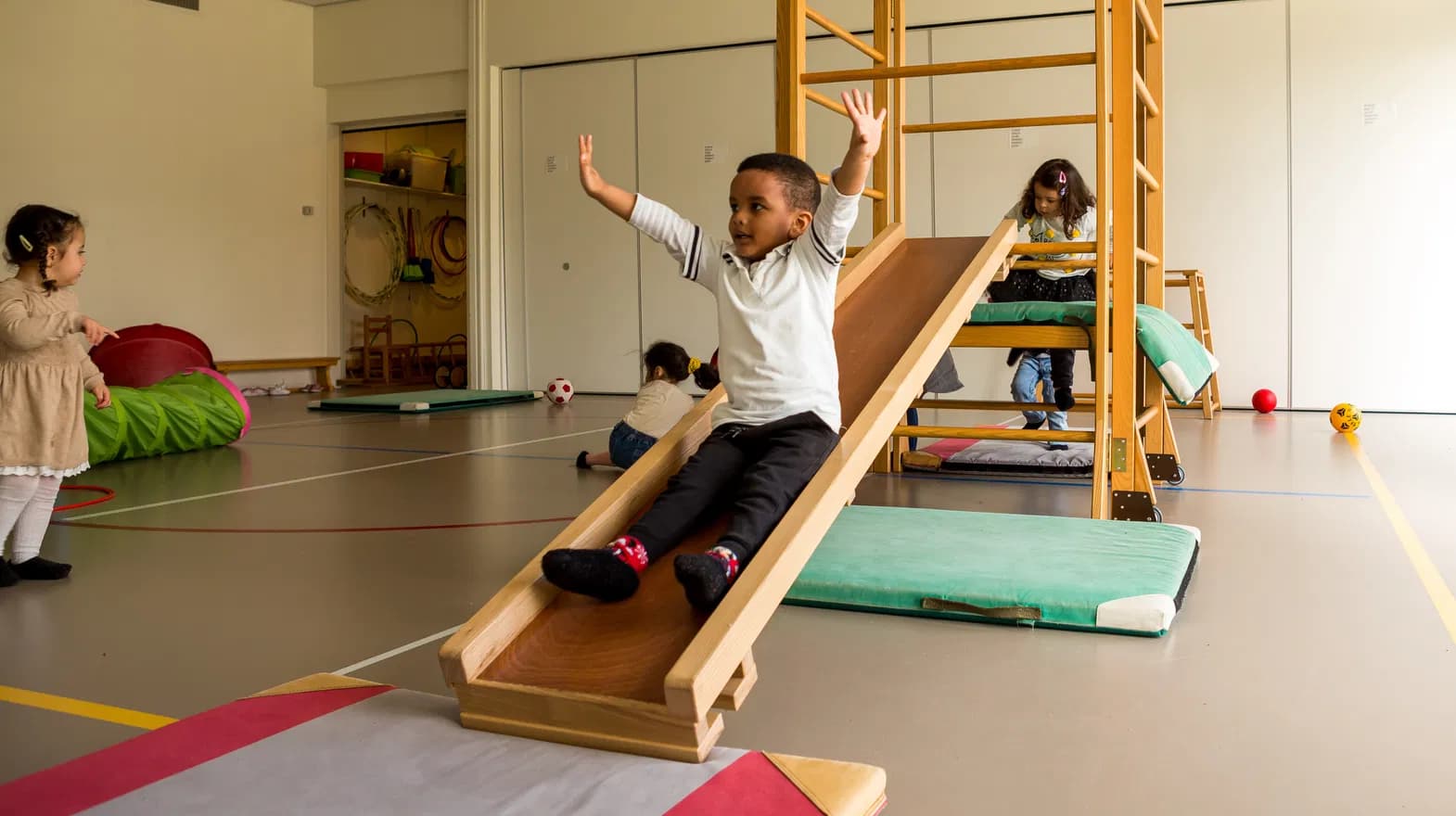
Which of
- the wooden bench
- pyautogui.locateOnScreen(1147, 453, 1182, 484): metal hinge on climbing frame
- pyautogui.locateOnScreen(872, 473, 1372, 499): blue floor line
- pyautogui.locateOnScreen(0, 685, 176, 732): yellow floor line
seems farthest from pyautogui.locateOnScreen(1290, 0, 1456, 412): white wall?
the wooden bench

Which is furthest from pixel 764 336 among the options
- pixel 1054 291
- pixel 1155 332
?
pixel 1054 291

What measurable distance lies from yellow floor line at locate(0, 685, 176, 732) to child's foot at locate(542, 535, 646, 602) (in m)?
0.61

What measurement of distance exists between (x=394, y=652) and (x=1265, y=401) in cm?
620

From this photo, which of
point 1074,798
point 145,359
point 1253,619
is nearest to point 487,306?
point 145,359

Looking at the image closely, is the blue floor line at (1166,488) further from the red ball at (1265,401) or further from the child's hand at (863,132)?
the red ball at (1265,401)

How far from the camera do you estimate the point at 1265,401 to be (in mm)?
7004

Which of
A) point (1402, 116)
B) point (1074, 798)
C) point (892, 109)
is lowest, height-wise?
point (1074, 798)

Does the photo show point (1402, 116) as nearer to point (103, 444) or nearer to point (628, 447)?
point (628, 447)

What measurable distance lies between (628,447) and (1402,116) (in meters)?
5.38

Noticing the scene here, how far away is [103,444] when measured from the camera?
15.9ft

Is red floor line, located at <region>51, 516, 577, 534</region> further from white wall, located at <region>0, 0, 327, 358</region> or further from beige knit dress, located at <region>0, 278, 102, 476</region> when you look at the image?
white wall, located at <region>0, 0, 327, 358</region>

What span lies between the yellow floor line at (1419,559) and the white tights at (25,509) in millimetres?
3044

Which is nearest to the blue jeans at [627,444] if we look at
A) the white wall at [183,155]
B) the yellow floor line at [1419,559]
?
the yellow floor line at [1419,559]

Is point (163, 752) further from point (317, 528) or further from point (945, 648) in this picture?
point (317, 528)
